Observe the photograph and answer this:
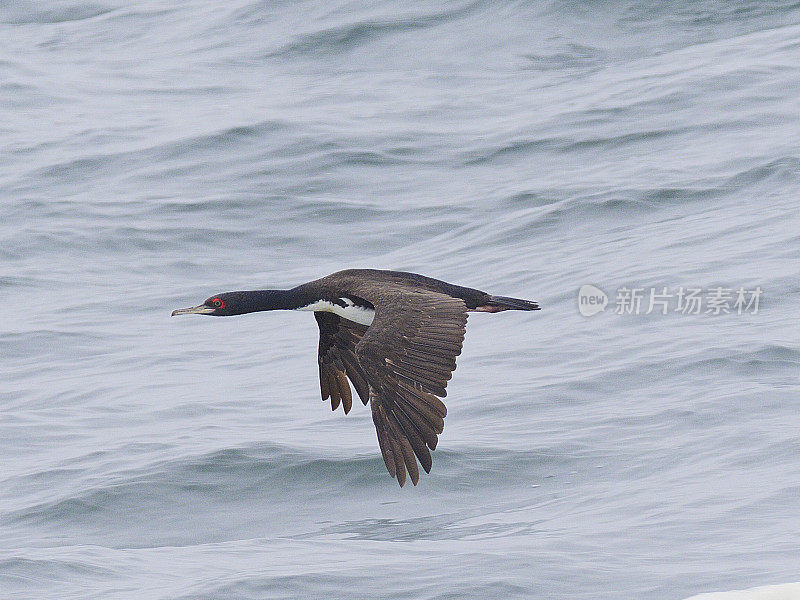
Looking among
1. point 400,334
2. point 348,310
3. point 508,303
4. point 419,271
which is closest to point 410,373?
point 400,334

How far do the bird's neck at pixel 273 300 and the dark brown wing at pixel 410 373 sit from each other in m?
1.19

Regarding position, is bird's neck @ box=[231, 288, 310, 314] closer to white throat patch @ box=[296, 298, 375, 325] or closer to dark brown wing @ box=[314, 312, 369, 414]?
white throat patch @ box=[296, 298, 375, 325]

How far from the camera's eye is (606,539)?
25.6ft

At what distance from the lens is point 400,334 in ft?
24.5

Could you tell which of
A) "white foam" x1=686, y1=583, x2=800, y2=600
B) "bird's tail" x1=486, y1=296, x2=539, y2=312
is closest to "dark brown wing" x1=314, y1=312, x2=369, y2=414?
"bird's tail" x1=486, y1=296, x2=539, y2=312

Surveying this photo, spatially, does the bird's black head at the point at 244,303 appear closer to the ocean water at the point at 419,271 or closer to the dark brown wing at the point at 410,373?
the ocean water at the point at 419,271

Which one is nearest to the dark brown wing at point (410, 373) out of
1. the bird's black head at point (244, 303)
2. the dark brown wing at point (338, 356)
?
the bird's black head at point (244, 303)

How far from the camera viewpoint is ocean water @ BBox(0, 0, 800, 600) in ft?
26.6

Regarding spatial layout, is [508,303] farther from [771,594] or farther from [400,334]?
[771,594]

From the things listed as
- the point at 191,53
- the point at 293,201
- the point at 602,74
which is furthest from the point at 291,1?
the point at 293,201

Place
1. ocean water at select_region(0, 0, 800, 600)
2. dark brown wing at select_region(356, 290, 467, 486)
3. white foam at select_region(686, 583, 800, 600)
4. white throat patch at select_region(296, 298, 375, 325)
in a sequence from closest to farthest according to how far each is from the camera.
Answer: white foam at select_region(686, 583, 800, 600), dark brown wing at select_region(356, 290, 467, 486), ocean water at select_region(0, 0, 800, 600), white throat patch at select_region(296, 298, 375, 325)

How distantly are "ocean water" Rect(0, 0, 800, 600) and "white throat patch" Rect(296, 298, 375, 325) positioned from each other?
3.83 feet

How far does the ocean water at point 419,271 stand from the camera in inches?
319

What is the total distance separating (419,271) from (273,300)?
14.6 ft
